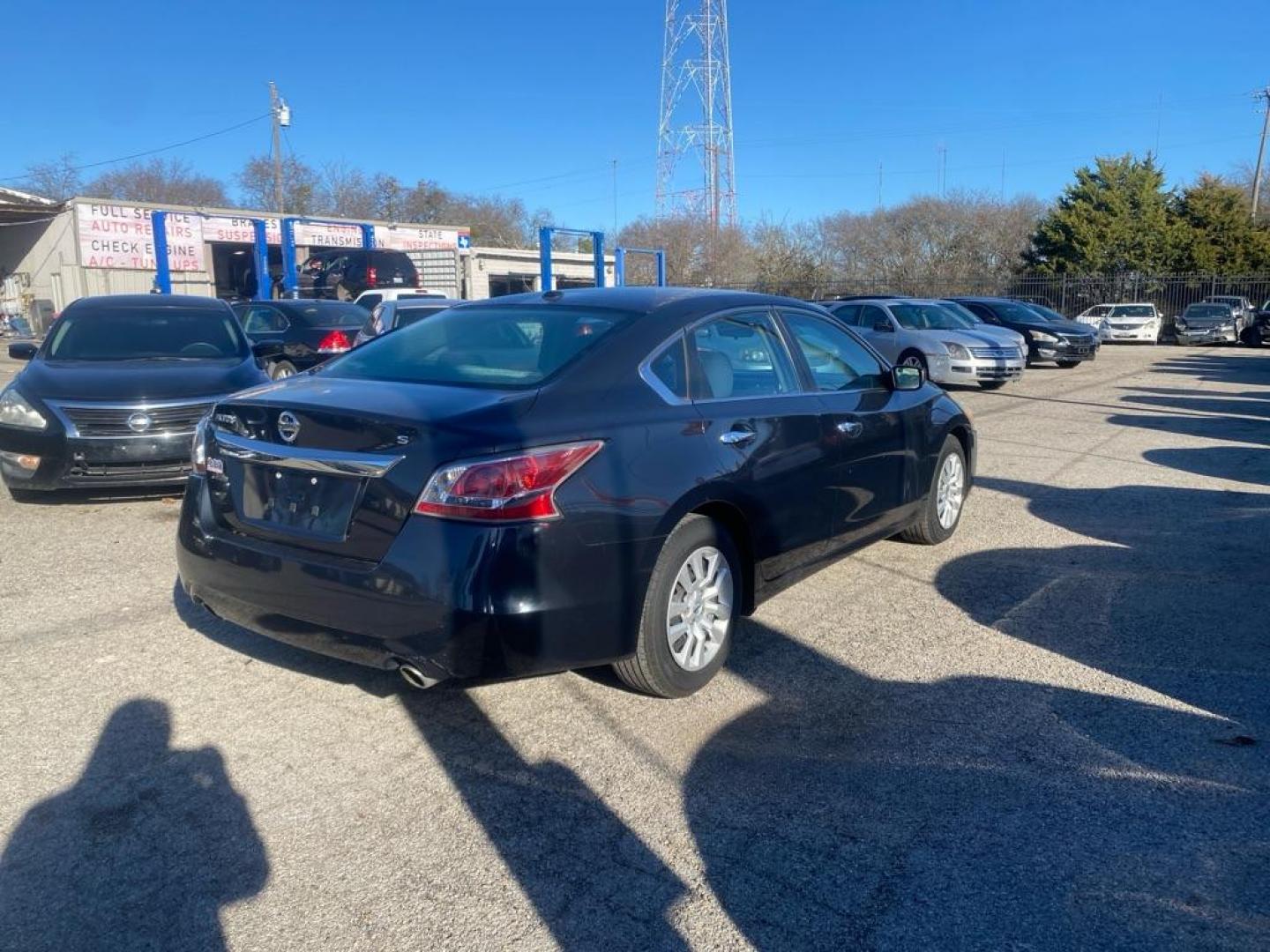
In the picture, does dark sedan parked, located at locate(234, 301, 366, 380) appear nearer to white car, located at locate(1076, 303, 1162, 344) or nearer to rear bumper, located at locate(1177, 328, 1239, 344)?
white car, located at locate(1076, 303, 1162, 344)

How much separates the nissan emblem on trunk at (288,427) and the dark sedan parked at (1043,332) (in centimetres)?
2049

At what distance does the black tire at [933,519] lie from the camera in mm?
6230

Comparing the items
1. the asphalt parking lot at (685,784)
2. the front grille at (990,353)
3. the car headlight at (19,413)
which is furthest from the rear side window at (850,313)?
the car headlight at (19,413)

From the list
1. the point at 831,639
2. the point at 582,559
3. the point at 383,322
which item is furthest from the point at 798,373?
the point at 383,322

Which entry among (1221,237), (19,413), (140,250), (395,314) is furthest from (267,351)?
(1221,237)

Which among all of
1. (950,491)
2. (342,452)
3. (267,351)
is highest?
(267,351)

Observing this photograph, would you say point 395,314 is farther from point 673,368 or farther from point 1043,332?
point 1043,332

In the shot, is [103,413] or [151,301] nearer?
[103,413]

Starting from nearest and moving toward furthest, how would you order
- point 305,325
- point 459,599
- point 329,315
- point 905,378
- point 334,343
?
point 459,599
point 905,378
point 334,343
point 305,325
point 329,315

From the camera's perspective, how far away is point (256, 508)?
12.6 feet

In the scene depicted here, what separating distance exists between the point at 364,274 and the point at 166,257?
175 inches

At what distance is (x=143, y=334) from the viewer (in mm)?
8609

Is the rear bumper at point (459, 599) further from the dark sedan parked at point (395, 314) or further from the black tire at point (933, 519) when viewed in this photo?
the dark sedan parked at point (395, 314)

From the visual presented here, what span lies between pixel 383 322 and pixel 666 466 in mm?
9663
